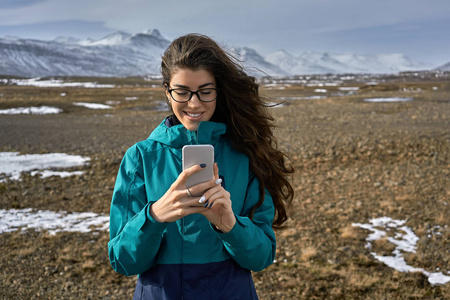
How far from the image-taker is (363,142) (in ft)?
39.3

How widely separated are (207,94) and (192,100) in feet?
0.29

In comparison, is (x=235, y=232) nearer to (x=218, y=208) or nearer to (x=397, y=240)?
(x=218, y=208)

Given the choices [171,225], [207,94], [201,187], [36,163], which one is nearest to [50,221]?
[36,163]

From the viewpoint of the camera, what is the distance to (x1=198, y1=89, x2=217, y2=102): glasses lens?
5.86 ft

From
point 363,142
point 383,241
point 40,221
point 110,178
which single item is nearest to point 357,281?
point 383,241

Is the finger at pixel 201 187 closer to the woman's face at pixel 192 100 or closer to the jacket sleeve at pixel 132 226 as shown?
the jacket sleeve at pixel 132 226

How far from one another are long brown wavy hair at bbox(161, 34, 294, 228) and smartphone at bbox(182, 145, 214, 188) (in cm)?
48

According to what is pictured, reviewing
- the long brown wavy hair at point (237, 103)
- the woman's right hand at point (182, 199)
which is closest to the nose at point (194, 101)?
the long brown wavy hair at point (237, 103)

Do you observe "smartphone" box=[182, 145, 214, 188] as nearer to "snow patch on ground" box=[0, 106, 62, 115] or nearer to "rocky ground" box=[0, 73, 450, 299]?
"rocky ground" box=[0, 73, 450, 299]

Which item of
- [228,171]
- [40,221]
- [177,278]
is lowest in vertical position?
[40,221]

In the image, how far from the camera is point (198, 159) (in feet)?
4.61

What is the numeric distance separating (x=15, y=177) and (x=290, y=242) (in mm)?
7167

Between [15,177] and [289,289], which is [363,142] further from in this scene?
[15,177]

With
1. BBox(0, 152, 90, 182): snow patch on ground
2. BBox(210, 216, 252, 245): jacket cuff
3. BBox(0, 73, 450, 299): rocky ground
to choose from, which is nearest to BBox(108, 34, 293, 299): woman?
BBox(210, 216, 252, 245): jacket cuff
